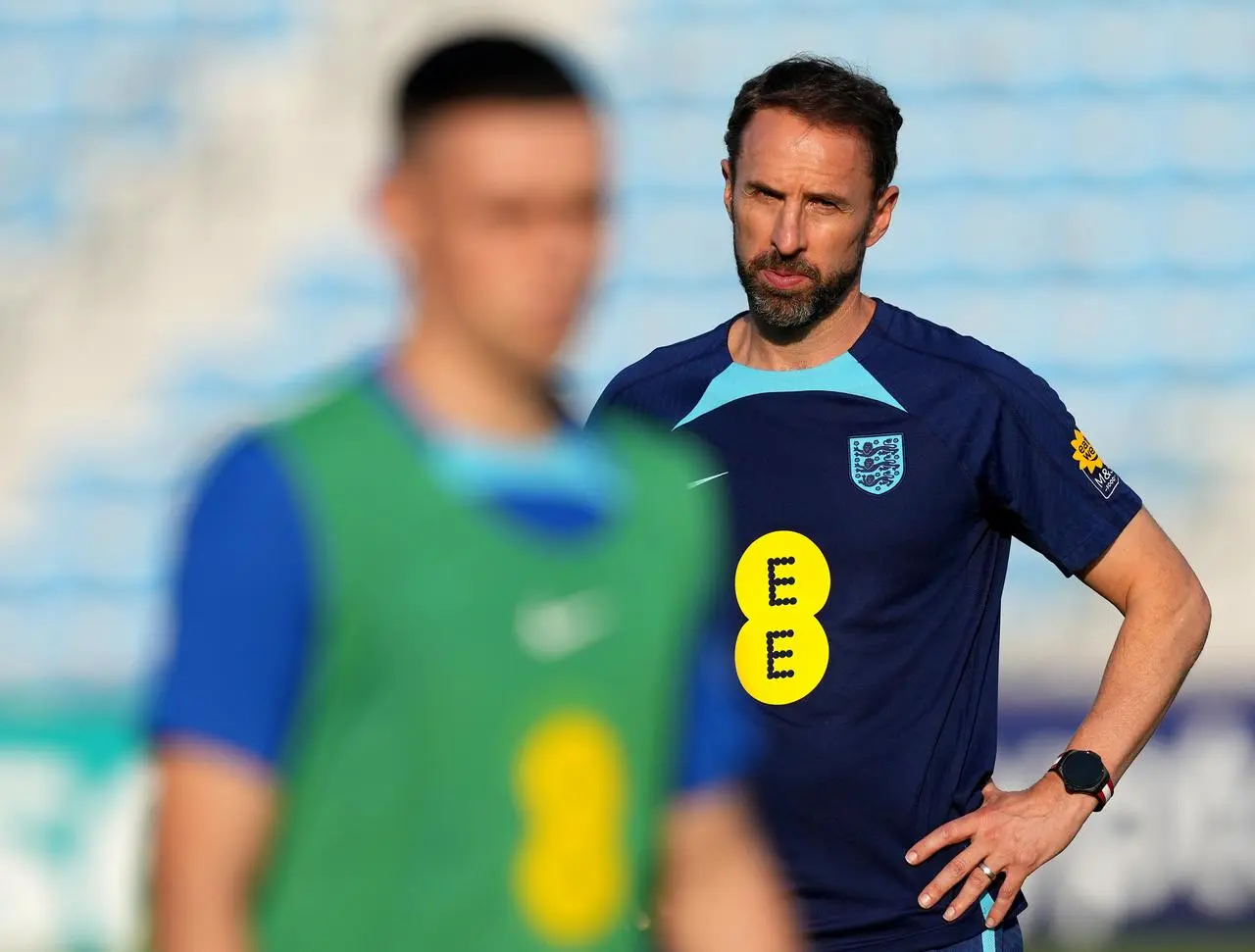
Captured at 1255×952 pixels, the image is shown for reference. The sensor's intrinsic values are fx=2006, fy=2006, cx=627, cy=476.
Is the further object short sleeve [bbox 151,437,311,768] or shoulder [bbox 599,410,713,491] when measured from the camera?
shoulder [bbox 599,410,713,491]

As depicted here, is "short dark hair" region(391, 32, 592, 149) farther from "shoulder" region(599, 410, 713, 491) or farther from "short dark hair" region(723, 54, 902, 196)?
"short dark hair" region(723, 54, 902, 196)

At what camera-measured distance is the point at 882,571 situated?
333 centimetres

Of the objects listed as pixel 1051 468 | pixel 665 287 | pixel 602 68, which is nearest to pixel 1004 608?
pixel 665 287

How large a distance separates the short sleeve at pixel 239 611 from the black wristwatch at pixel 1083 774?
2.19 m

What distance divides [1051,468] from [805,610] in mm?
498

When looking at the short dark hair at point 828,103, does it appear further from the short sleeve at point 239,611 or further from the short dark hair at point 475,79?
the short sleeve at point 239,611

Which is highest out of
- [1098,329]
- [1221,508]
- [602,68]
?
[602,68]

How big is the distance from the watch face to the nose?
3.25ft

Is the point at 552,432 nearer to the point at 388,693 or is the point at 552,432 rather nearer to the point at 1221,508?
the point at 388,693

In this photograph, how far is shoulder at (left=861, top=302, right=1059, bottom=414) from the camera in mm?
3445

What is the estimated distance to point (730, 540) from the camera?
3.40m

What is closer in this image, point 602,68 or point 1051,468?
point 1051,468

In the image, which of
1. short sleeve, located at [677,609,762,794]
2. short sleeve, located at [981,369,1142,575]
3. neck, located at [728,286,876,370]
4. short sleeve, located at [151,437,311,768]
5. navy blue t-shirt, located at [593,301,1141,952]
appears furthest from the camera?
neck, located at [728,286,876,370]

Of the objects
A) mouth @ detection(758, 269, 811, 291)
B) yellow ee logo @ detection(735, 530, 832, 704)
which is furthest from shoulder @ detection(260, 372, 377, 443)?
mouth @ detection(758, 269, 811, 291)
